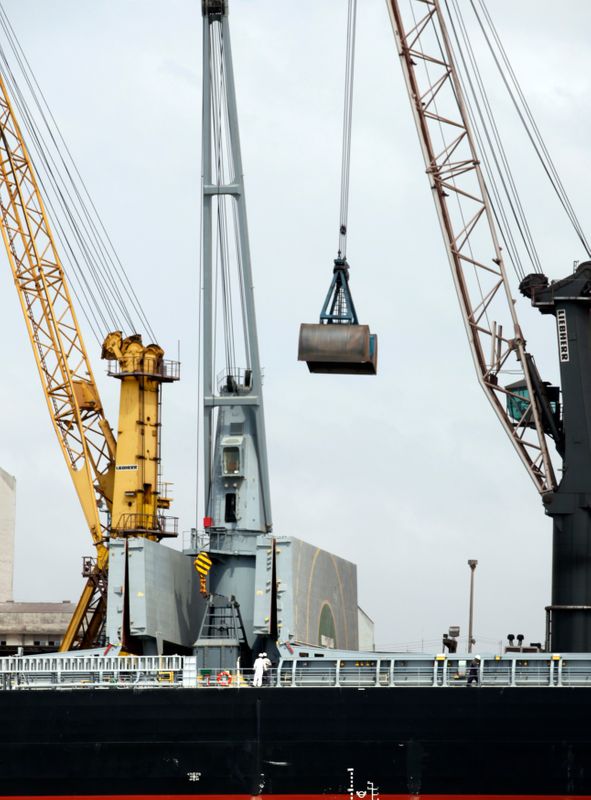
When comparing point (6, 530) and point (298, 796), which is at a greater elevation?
point (6, 530)

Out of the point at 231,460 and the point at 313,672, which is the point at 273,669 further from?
the point at 231,460

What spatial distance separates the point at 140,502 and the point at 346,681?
26.1 m

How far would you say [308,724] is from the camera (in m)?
54.2

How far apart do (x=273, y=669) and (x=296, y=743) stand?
4366 millimetres

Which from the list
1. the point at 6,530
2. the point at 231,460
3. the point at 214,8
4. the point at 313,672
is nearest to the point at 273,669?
the point at 313,672

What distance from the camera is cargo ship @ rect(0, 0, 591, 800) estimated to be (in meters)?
53.4

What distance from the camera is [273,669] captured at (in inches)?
2280

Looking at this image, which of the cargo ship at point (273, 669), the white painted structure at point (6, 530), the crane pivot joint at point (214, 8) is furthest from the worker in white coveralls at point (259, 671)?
the white painted structure at point (6, 530)

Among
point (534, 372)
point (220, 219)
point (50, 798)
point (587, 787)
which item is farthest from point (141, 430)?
point (587, 787)

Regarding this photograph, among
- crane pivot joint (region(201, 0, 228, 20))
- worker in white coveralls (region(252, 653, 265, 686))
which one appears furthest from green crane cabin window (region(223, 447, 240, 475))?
crane pivot joint (region(201, 0, 228, 20))

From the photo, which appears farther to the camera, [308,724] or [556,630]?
[556,630]

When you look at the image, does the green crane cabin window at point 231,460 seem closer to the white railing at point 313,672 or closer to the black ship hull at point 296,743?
the white railing at point 313,672

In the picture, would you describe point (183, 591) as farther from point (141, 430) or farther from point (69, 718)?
point (141, 430)

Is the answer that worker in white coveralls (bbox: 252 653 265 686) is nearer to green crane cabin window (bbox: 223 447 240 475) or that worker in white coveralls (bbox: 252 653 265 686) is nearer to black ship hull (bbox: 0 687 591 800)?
black ship hull (bbox: 0 687 591 800)
